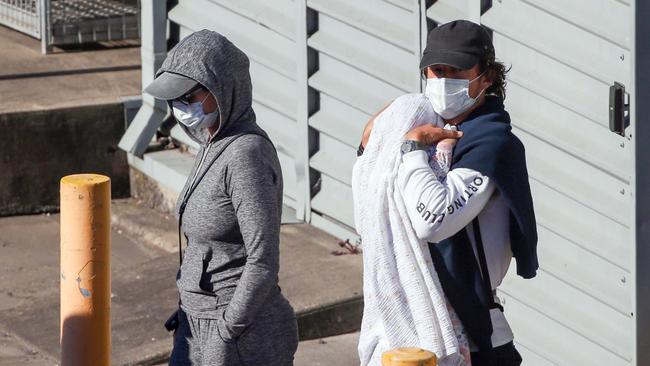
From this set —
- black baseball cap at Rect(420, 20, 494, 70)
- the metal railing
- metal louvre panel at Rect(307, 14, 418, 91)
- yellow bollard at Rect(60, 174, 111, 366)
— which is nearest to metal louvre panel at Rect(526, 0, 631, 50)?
metal louvre panel at Rect(307, 14, 418, 91)

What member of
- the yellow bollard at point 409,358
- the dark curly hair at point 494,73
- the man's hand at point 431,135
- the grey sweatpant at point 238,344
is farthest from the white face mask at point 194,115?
the yellow bollard at point 409,358

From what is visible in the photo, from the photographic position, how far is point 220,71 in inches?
173

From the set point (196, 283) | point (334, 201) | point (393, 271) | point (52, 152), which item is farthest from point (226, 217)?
point (52, 152)

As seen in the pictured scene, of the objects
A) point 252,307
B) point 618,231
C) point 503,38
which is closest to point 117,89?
point 503,38

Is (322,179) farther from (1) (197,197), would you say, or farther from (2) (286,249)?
(1) (197,197)

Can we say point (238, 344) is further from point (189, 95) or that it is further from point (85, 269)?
point (85, 269)

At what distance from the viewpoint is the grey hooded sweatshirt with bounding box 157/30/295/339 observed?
13.8ft

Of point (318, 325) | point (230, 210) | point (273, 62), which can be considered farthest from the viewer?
point (273, 62)

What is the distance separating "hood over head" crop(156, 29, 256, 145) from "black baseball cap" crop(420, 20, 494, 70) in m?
0.75

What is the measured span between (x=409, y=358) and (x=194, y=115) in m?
1.46

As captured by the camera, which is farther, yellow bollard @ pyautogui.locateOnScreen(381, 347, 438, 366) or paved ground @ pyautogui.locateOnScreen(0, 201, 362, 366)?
paved ground @ pyautogui.locateOnScreen(0, 201, 362, 366)

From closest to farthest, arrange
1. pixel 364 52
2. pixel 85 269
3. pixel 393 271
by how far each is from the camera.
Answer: pixel 393 271 < pixel 85 269 < pixel 364 52

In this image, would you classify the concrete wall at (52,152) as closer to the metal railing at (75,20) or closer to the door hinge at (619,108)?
the metal railing at (75,20)

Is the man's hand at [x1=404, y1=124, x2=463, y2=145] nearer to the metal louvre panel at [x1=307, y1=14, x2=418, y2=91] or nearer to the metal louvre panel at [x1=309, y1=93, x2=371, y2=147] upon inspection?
the metal louvre panel at [x1=307, y1=14, x2=418, y2=91]
